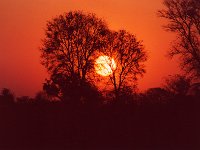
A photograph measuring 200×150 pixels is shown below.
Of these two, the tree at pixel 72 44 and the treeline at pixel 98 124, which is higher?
the tree at pixel 72 44

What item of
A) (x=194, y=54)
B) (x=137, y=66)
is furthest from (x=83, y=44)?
(x=194, y=54)

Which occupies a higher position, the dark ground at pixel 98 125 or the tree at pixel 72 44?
the tree at pixel 72 44

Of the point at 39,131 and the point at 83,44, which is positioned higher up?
the point at 83,44

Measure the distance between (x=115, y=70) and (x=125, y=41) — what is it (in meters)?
3.01

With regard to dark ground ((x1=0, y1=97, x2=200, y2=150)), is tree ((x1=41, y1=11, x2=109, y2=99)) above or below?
above

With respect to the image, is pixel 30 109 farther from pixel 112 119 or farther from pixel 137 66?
pixel 137 66

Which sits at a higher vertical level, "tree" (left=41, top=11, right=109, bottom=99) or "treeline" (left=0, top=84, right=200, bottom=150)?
"tree" (left=41, top=11, right=109, bottom=99)

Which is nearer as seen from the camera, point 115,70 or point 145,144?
point 145,144

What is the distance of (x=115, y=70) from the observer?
50625 mm

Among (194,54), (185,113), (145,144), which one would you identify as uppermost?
(194,54)

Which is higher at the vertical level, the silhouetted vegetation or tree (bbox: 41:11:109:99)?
tree (bbox: 41:11:109:99)

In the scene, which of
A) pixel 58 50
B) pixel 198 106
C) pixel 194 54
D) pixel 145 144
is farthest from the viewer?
pixel 58 50

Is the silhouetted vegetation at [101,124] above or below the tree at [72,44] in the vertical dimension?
below

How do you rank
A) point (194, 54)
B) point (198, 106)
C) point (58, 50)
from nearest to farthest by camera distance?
point (198, 106) → point (194, 54) → point (58, 50)
